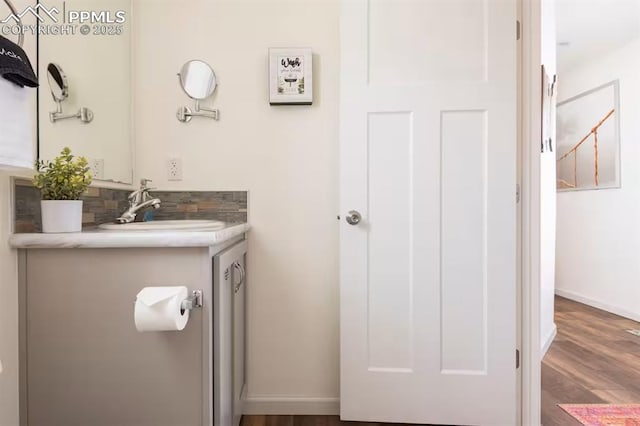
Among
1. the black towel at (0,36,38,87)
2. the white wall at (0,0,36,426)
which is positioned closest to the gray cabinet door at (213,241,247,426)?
the white wall at (0,0,36,426)

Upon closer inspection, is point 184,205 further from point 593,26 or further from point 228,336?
point 593,26

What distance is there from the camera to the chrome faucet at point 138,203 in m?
1.51

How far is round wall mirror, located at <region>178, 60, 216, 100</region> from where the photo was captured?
1726 millimetres

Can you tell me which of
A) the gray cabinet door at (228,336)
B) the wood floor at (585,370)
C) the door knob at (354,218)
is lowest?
the wood floor at (585,370)

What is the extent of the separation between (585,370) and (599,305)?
1823 mm

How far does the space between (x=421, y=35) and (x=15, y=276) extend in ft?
5.69

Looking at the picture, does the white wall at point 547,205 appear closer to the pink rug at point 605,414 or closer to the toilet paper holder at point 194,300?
the pink rug at point 605,414

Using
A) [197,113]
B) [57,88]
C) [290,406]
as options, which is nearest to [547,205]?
[290,406]

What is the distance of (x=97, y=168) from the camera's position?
1.50 meters

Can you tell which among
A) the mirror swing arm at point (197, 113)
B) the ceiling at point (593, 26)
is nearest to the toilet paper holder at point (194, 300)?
the mirror swing arm at point (197, 113)

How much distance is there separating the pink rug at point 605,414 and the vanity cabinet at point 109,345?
172 centimetres

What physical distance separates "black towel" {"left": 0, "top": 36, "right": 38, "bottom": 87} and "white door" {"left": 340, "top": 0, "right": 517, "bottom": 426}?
1.10 meters

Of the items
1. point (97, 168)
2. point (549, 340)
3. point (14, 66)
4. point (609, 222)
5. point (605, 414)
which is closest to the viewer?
point (14, 66)

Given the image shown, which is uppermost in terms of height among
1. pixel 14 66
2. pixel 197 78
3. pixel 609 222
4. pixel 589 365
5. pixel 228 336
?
pixel 197 78
